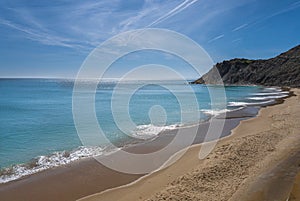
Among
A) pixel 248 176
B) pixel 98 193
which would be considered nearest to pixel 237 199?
pixel 248 176

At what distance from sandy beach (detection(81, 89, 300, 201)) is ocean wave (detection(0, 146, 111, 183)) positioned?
11.5 feet

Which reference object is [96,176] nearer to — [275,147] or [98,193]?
[98,193]

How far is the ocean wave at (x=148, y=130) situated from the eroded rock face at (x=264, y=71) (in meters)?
72.7

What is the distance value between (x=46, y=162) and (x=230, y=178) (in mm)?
7403

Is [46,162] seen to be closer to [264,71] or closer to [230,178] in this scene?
[230,178]

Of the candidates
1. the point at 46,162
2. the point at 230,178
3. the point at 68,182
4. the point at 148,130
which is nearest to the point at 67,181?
the point at 68,182

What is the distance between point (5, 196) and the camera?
6.82 m

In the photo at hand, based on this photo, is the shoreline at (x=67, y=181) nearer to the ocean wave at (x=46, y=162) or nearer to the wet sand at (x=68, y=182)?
the wet sand at (x=68, y=182)

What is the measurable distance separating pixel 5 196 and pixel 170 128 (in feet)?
36.4

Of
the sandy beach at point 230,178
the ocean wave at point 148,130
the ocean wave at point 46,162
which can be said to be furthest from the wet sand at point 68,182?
the ocean wave at point 148,130

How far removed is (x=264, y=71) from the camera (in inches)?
4166

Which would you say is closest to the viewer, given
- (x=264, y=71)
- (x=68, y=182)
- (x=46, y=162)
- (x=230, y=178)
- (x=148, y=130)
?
(x=230, y=178)

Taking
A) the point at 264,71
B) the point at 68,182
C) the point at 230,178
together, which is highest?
the point at 264,71

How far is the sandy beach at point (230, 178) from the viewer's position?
18.9 ft
